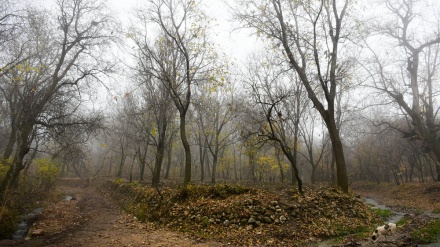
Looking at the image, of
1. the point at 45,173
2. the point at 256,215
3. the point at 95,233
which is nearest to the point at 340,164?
the point at 256,215

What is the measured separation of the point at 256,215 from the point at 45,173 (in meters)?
17.5

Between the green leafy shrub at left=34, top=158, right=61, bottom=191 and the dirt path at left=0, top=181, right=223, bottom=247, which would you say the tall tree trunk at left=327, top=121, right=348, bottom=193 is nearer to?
the dirt path at left=0, top=181, right=223, bottom=247

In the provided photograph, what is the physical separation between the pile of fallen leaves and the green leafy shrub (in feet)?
36.5

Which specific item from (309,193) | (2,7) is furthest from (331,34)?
(2,7)

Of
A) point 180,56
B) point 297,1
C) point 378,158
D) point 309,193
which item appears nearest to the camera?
point 309,193

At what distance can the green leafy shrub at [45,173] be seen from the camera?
18.6 metres

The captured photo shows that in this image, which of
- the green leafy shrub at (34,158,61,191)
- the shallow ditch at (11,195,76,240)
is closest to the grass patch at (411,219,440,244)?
the shallow ditch at (11,195,76,240)

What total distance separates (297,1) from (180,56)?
24.7 ft

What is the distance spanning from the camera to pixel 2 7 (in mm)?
8695

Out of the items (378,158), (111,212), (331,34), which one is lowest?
(111,212)

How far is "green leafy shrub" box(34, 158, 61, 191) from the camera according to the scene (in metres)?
18.6

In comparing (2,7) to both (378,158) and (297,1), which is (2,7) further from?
(378,158)

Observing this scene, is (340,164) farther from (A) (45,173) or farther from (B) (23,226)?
(A) (45,173)

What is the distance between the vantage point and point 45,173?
1895cm
